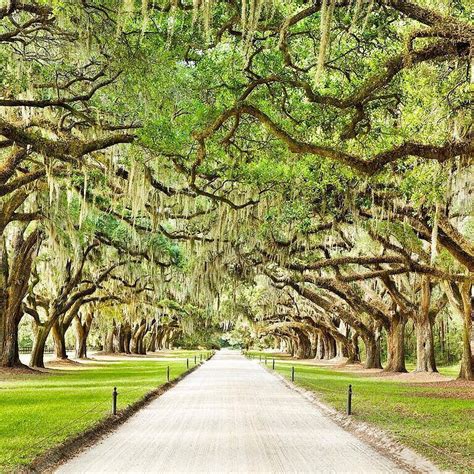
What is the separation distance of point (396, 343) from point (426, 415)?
19877mm

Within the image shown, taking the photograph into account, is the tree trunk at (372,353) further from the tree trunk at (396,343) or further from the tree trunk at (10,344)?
the tree trunk at (10,344)

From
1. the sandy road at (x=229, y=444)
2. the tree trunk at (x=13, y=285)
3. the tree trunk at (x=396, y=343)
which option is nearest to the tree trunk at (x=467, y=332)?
the tree trunk at (x=396, y=343)

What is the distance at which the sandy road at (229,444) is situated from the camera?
8148mm

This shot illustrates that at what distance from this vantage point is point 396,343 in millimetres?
33031

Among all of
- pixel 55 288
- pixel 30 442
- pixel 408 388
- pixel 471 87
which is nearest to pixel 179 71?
pixel 471 87

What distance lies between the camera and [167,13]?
1027 centimetres

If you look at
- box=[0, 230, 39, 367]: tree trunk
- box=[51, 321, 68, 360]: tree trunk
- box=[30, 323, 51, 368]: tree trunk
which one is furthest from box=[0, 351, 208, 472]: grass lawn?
box=[51, 321, 68, 360]: tree trunk

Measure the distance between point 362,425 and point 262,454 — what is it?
11.9ft

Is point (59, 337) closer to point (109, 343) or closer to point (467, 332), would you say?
point (467, 332)

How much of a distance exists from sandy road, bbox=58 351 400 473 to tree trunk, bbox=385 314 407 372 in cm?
1734

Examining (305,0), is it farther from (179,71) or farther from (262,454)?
(262,454)

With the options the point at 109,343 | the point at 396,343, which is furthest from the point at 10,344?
the point at 109,343

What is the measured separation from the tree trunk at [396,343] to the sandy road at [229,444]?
56.9ft

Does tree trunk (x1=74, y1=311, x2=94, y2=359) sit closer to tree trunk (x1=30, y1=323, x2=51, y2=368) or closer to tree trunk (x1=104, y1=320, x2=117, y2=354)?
tree trunk (x1=30, y1=323, x2=51, y2=368)
